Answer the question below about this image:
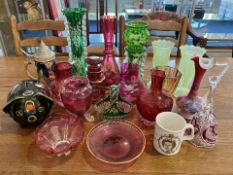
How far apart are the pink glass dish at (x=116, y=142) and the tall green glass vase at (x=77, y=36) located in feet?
0.79

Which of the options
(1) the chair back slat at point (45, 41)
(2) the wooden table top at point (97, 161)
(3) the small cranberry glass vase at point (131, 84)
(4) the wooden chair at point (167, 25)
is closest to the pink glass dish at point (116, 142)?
(2) the wooden table top at point (97, 161)

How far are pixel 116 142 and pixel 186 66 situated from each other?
0.38m

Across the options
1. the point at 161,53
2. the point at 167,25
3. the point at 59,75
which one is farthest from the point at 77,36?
the point at 167,25

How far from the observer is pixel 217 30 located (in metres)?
3.60

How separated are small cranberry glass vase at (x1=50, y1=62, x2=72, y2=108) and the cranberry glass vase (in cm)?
4

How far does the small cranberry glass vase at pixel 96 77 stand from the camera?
0.73 metres

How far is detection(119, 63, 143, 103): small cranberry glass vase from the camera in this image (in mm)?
741

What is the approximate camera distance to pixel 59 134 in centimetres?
64

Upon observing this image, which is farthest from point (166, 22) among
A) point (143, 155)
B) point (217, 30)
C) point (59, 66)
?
point (217, 30)

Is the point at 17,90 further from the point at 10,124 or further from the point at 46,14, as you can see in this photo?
the point at 46,14

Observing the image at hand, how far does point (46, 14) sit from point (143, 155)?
1.90 m

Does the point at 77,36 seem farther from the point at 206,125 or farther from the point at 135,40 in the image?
the point at 206,125

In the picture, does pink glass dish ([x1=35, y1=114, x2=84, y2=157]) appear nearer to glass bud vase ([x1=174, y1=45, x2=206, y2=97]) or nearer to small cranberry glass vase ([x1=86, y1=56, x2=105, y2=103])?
small cranberry glass vase ([x1=86, y1=56, x2=105, y2=103])

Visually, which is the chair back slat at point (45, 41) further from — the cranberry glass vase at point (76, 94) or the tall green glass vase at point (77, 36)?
the cranberry glass vase at point (76, 94)
